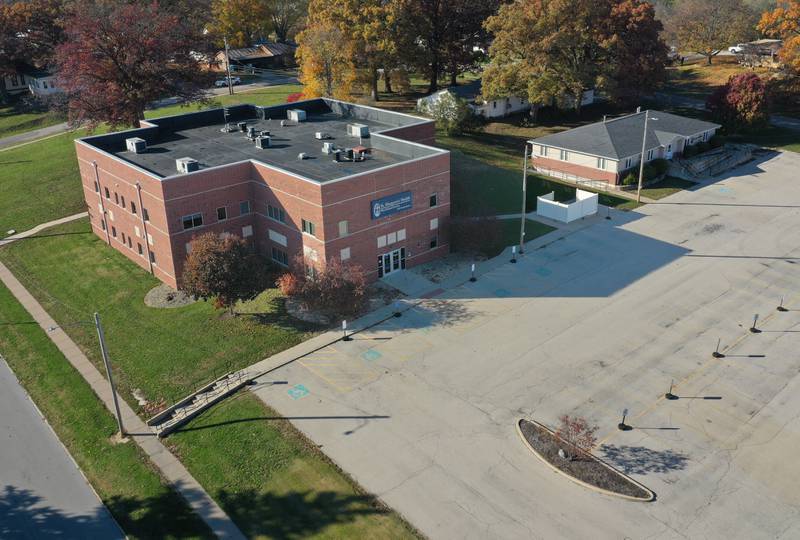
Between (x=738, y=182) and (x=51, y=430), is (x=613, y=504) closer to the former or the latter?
(x=51, y=430)

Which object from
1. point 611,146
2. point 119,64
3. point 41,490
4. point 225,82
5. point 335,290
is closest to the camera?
point 41,490

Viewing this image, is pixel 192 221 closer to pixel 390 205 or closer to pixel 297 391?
pixel 390 205

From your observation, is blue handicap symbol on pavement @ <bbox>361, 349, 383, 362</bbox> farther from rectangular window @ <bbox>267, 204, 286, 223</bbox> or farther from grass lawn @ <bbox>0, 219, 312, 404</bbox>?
rectangular window @ <bbox>267, 204, 286, 223</bbox>

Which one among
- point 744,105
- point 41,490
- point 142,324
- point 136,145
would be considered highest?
point 136,145

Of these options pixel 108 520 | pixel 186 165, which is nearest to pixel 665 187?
pixel 186 165

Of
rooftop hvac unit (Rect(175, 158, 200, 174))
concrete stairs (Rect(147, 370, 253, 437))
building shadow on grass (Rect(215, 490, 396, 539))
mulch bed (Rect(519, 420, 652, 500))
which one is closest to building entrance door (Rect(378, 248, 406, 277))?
concrete stairs (Rect(147, 370, 253, 437))

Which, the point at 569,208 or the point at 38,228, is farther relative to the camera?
the point at 38,228

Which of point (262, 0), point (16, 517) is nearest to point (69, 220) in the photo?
point (16, 517)
